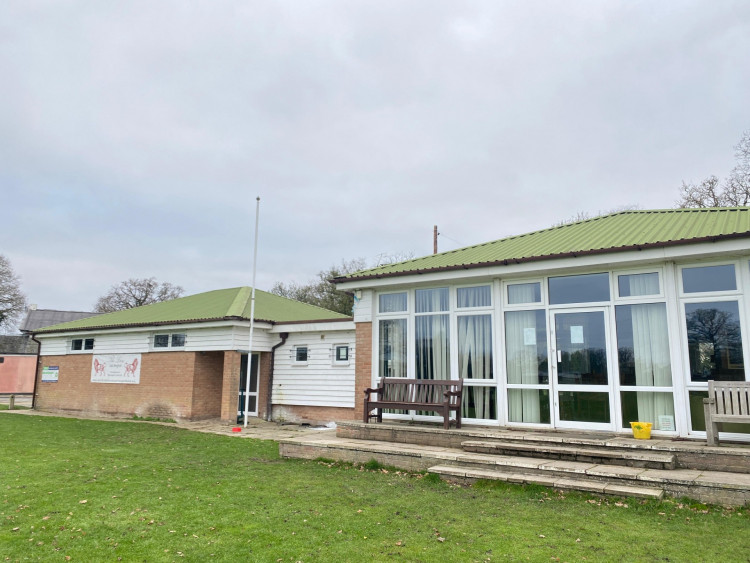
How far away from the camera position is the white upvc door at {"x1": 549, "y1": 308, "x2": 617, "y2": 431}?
25.6ft

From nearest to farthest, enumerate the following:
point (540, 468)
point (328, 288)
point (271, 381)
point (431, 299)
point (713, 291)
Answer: point (540, 468), point (713, 291), point (431, 299), point (271, 381), point (328, 288)

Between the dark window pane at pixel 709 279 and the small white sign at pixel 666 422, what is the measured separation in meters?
1.90

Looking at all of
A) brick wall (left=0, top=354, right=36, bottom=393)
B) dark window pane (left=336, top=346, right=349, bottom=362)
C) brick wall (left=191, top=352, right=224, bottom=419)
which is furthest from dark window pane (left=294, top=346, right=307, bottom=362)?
brick wall (left=0, top=354, right=36, bottom=393)

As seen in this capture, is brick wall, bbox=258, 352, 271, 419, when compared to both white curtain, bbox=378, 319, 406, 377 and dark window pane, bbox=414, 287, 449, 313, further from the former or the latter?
dark window pane, bbox=414, 287, 449, 313

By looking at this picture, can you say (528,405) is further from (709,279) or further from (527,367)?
(709,279)

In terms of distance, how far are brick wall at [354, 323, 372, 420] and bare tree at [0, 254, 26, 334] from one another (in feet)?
144

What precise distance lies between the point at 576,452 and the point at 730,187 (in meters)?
22.9

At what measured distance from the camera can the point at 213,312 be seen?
16469mm

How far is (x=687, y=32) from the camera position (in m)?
11.8

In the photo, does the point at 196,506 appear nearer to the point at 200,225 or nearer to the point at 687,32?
the point at 687,32

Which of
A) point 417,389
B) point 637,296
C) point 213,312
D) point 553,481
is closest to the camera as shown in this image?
point 553,481

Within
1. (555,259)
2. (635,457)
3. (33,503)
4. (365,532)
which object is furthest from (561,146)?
(33,503)

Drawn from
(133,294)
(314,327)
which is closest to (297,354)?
(314,327)

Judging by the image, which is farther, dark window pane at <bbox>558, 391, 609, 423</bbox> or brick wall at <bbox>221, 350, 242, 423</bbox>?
brick wall at <bbox>221, 350, 242, 423</bbox>
